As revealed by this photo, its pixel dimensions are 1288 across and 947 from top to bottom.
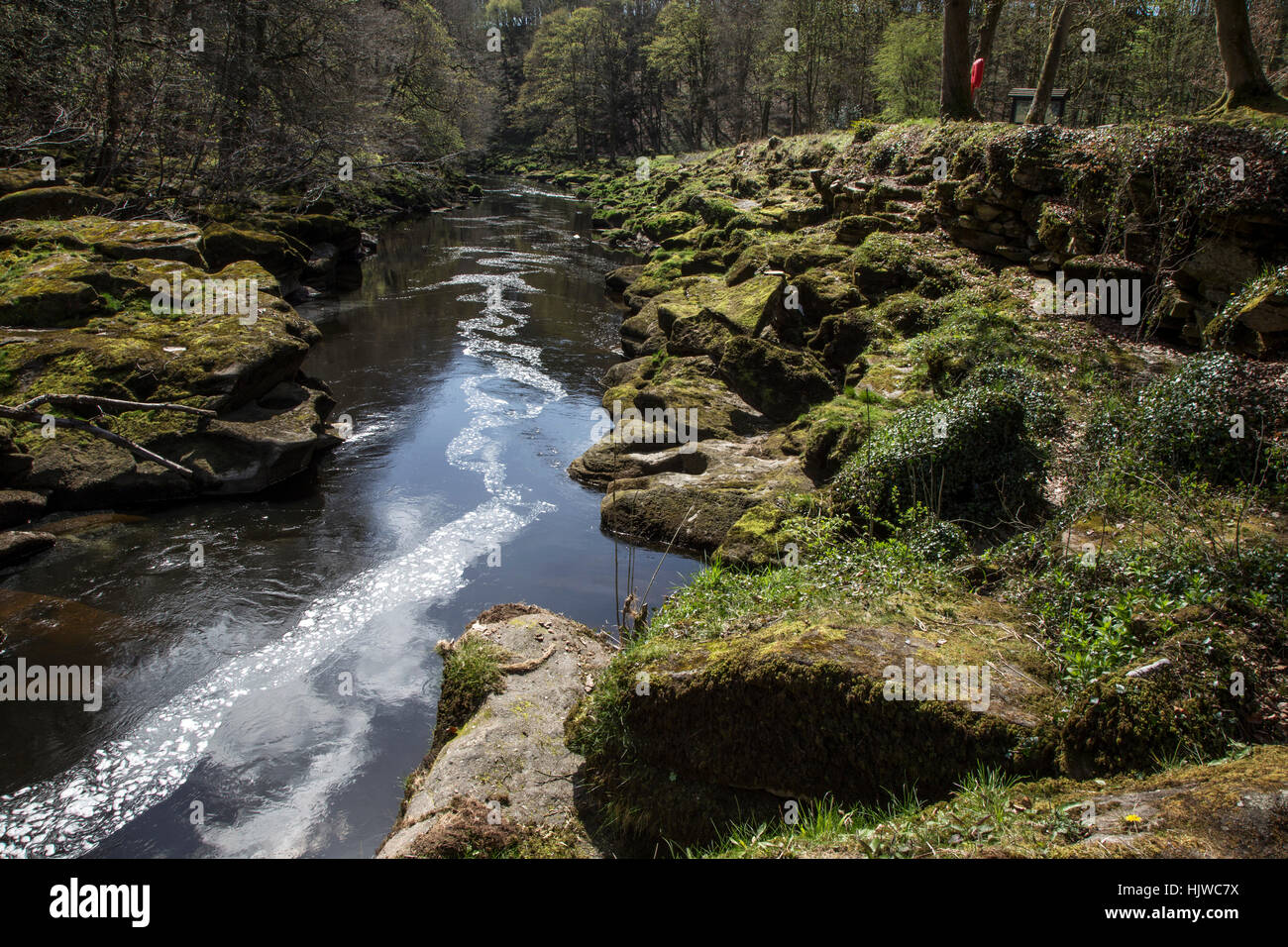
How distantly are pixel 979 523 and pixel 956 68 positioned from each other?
17066mm

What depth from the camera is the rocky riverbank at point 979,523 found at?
3.93 meters

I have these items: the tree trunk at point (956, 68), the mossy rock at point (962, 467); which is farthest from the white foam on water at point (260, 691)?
the tree trunk at point (956, 68)

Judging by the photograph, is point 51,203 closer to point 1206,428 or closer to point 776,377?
point 776,377

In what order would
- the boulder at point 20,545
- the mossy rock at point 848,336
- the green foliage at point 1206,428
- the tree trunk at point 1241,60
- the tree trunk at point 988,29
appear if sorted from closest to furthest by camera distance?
the green foliage at point 1206,428, the boulder at point 20,545, the tree trunk at point 1241,60, the mossy rock at point 848,336, the tree trunk at point 988,29

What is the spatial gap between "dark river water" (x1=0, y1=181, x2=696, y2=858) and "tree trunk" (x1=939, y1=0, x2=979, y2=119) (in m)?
12.7

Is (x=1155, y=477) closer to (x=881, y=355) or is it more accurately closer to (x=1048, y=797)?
(x=1048, y=797)

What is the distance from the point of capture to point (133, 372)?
12359 millimetres

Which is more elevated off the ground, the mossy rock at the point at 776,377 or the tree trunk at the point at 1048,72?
the tree trunk at the point at 1048,72

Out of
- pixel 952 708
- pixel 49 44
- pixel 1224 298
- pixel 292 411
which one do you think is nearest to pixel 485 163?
pixel 49 44

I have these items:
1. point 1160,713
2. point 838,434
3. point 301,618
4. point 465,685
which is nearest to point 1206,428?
point 838,434

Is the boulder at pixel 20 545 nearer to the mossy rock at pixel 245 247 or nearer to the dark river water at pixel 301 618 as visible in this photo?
the dark river water at pixel 301 618

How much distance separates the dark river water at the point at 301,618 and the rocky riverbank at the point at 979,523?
177 cm

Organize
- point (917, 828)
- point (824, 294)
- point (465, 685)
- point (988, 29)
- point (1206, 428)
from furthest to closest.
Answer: point (988, 29), point (824, 294), point (1206, 428), point (465, 685), point (917, 828)

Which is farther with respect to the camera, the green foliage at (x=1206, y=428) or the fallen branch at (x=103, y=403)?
the fallen branch at (x=103, y=403)
